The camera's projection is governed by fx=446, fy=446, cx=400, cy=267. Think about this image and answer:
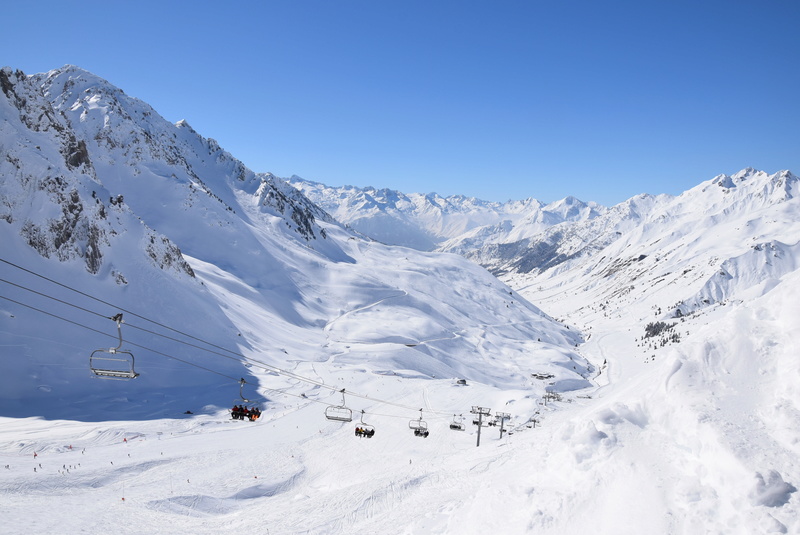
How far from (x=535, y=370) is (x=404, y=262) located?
94.9m

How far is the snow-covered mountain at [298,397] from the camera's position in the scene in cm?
1596

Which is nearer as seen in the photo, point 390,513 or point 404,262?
point 390,513

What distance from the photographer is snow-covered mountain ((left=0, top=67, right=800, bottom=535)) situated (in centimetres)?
1596

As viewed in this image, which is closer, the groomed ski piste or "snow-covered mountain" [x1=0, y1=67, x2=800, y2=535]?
the groomed ski piste

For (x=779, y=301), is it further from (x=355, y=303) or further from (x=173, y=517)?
(x=355, y=303)

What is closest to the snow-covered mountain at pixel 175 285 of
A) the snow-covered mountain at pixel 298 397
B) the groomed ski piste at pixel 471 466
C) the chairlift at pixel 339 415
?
the snow-covered mountain at pixel 298 397

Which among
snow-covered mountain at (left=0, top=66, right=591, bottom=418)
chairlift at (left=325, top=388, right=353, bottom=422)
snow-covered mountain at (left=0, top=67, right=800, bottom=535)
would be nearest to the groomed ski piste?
snow-covered mountain at (left=0, top=67, right=800, bottom=535)

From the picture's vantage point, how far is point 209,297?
293ft

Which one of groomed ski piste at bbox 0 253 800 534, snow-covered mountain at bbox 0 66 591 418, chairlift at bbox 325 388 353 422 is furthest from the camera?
snow-covered mountain at bbox 0 66 591 418

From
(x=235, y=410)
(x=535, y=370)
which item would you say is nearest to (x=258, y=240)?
(x=535, y=370)

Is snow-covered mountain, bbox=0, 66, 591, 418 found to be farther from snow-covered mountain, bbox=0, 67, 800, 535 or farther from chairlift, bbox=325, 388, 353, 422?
chairlift, bbox=325, 388, 353, 422

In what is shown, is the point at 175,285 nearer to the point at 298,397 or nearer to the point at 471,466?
the point at 298,397

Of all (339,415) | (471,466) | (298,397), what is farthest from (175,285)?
(471,466)

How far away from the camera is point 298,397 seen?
63.4 meters
